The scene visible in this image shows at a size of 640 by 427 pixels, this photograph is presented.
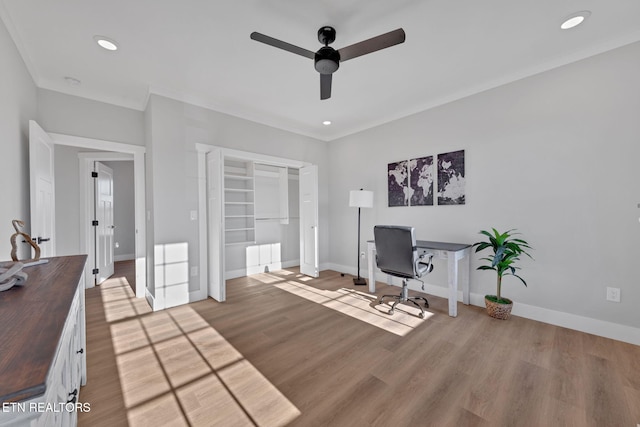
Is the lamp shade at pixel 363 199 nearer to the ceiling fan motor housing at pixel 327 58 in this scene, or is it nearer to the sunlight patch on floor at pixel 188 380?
the ceiling fan motor housing at pixel 327 58

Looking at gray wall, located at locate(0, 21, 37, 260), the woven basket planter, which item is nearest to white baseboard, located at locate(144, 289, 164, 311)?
gray wall, located at locate(0, 21, 37, 260)

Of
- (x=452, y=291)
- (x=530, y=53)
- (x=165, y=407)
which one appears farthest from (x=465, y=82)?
(x=165, y=407)

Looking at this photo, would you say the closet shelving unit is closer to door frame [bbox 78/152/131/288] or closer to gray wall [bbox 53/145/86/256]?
door frame [bbox 78/152/131/288]

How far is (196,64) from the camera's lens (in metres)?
2.71

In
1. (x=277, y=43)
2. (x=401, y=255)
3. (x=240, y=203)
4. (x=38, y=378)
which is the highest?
(x=277, y=43)

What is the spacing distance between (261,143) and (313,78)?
1.61 metres

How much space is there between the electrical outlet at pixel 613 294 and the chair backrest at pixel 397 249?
1.73 metres

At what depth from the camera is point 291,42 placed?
2.39m

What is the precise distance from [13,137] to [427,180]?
Result: 175 inches

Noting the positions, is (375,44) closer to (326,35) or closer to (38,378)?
(326,35)

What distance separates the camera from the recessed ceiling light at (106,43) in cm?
229

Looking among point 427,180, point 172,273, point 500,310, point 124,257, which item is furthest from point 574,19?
point 124,257

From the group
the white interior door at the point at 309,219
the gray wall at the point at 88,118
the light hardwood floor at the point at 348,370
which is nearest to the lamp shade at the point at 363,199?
the white interior door at the point at 309,219

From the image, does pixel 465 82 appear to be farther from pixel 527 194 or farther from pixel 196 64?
pixel 196 64
